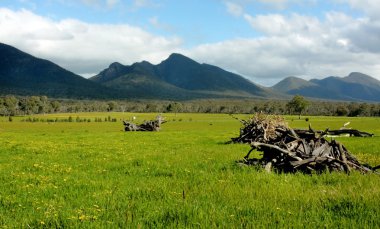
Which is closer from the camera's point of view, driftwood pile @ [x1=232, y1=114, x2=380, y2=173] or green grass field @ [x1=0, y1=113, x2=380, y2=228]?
green grass field @ [x1=0, y1=113, x2=380, y2=228]

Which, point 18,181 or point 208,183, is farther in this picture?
point 18,181

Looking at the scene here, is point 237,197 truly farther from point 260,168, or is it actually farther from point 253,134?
point 253,134

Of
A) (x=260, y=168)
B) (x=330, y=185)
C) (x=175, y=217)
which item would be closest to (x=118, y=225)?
(x=175, y=217)

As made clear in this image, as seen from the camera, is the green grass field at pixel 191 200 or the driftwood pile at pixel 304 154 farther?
the driftwood pile at pixel 304 154

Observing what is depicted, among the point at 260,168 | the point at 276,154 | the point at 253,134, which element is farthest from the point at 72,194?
the point at 253,134

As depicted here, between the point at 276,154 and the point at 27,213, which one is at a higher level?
the point at 276,154

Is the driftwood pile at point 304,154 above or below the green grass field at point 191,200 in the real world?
above

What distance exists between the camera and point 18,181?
1281 centimetres

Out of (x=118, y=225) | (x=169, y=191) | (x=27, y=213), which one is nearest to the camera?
(x=118, y=225)

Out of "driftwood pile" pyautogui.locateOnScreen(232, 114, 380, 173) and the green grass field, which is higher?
"driftwood pile" pyautogui.locateOnScreen(232, 114, 380, 173)

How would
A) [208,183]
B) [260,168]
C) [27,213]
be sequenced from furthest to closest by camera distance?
1. [260,168]
2. [208,183]
3. [27,213]

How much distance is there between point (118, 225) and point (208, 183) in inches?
186

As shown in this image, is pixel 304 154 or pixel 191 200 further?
pixel 304 154

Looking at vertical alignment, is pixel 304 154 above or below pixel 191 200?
above
